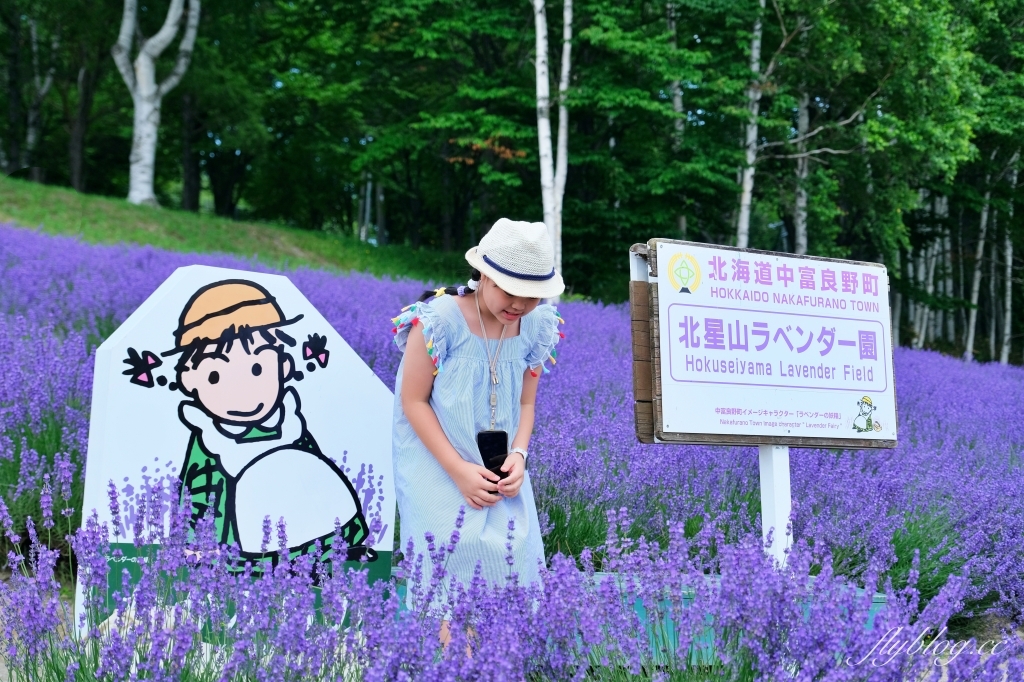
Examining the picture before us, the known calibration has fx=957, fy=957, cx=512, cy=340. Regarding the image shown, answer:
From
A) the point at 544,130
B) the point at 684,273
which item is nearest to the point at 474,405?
the point at 684,273

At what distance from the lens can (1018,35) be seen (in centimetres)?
2036

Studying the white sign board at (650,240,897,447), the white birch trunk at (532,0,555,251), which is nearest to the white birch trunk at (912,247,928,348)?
the white birch trunk at (532,0,555,251)

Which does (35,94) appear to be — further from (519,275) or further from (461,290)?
(519,275)

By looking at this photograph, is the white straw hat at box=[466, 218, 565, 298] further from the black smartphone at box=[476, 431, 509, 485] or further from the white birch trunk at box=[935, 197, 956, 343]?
the white birch trunk at box=[935, 197, 956, 343]

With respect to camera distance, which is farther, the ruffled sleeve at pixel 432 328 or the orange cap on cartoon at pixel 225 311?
the orange cap on cartoon at pixel 225 311

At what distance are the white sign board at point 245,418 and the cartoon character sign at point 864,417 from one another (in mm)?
1499

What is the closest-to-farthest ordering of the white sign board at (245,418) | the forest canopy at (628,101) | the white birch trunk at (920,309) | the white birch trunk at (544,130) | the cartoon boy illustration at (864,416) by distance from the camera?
the white sign board at (245,418), the cartoon boy illustration at (864,416), the white birch trunk at (544,130), the forest canopy at (628,101), the white birch trunk at (920,309)

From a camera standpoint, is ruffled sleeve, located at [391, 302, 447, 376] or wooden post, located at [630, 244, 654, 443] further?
wooden post, located at [630, 244, 654, 443]

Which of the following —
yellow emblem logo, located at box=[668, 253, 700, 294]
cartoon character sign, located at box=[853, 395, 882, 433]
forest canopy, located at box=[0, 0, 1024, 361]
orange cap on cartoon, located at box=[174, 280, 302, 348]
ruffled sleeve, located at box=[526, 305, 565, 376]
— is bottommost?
cartoon character sign, located at box=[853, 395, 882, 433]

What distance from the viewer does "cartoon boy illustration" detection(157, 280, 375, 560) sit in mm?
2836

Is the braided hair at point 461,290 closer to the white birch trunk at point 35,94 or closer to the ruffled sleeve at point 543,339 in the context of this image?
the ruffled sleeve at point 543,339

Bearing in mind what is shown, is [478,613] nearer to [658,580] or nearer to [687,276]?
[658,580]

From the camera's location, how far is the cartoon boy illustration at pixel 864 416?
3.04m

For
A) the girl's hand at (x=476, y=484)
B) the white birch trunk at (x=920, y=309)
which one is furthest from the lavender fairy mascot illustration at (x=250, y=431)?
the white birch trunk at (x=920, y=309)
